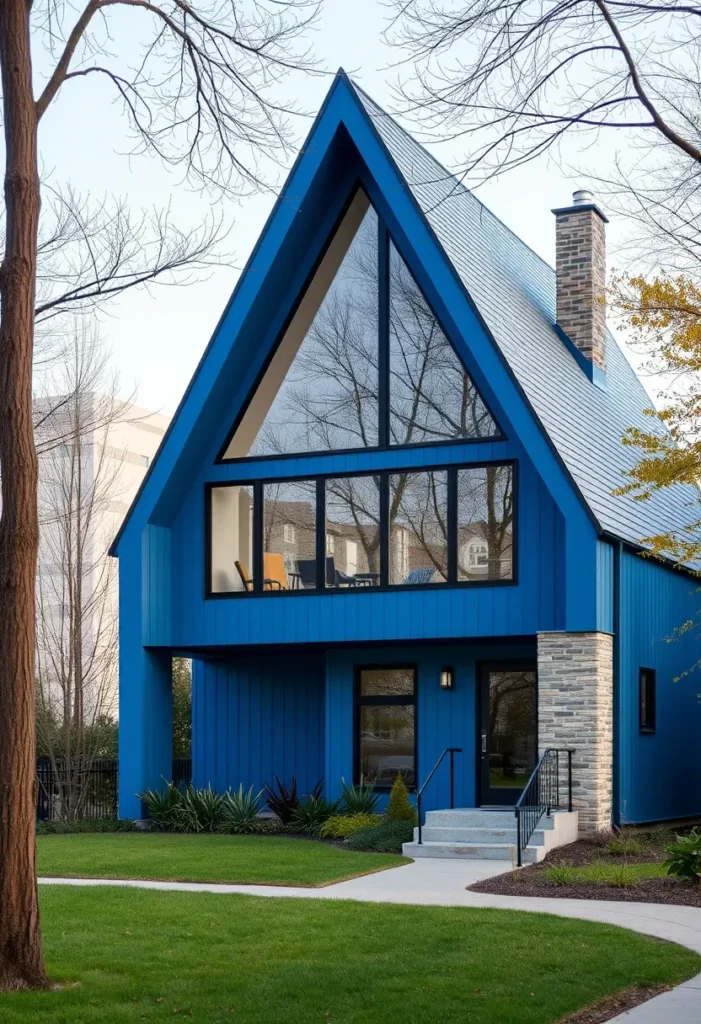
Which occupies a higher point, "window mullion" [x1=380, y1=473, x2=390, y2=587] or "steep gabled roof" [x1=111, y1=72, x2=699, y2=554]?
"steep gabled roof" [x1=111, y1=72, x2=699, y2=554]

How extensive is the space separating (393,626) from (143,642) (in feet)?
12.5

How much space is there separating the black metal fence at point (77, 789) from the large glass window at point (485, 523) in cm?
809

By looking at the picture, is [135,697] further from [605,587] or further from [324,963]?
[324,963]

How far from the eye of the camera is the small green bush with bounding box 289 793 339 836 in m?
19.2

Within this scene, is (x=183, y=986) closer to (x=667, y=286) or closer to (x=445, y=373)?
(x=667, y=286)

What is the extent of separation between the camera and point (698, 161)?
10.7 m

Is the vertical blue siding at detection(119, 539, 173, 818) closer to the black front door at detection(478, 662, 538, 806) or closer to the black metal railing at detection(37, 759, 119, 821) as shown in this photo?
the black metal railing at detection(37, 759, 119, 821)

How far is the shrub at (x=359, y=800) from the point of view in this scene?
63.2ft

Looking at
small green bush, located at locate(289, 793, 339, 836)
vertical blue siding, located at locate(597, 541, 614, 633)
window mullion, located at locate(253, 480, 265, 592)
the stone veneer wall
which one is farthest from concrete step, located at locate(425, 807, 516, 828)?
window mullion, located at locate(253, 480, 265, 592)

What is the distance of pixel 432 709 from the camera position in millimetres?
19953

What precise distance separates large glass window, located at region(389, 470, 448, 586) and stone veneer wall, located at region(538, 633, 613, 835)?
2.23 m

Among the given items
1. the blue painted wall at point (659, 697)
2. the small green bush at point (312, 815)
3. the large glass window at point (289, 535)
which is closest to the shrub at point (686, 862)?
the blue painted wall at point (659, 697)

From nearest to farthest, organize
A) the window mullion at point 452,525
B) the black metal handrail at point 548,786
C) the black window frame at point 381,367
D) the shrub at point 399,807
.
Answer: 1. the black metal handrail at point 548,786
2. the shrub at point 399,807
3. the window mullion at point 452,525
4. the black window frame at point 381,367

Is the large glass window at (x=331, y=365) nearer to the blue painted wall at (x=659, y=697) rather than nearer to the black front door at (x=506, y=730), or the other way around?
the black front door at (x=506, y=730)
